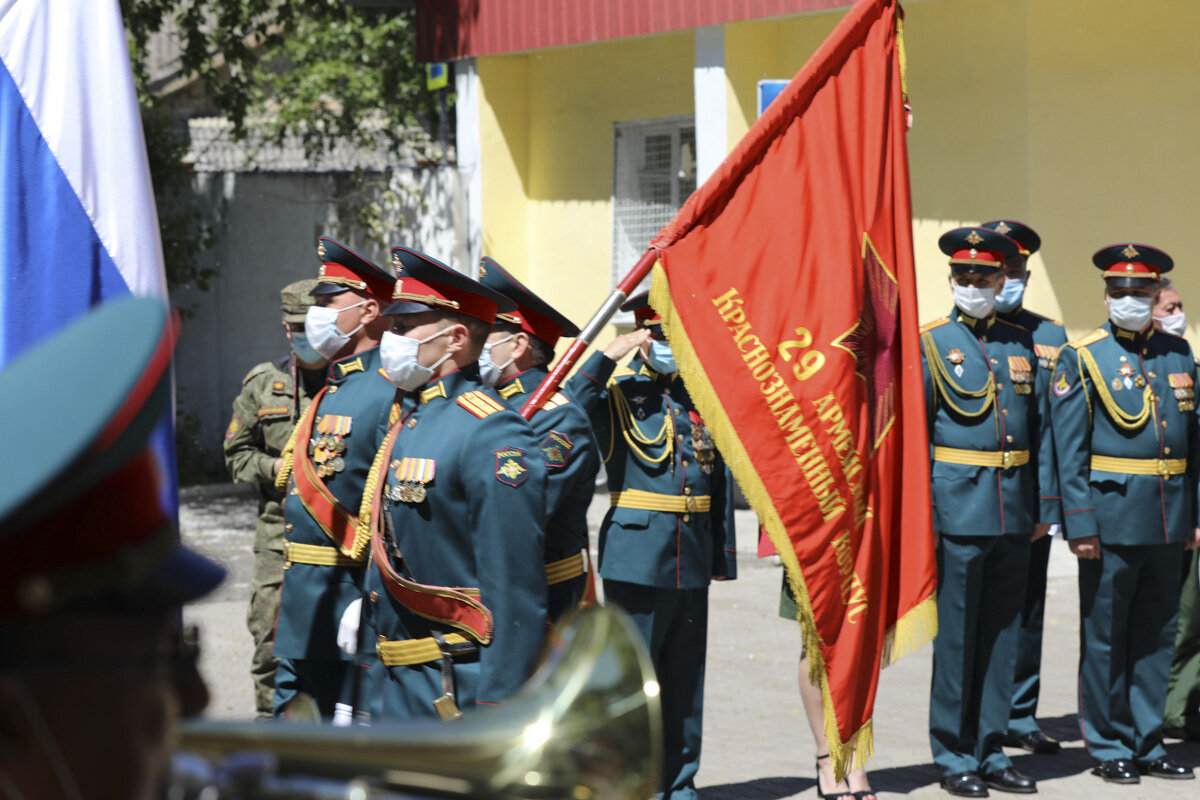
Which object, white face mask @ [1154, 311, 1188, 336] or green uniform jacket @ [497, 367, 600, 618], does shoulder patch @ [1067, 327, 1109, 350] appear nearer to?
white face mask @ [1154, 311, 1188, 336]

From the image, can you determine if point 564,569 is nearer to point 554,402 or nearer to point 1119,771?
point 554,402

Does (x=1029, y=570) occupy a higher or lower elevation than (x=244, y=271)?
lower

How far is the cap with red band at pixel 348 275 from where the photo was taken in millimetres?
5586

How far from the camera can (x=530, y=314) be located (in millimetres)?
5191

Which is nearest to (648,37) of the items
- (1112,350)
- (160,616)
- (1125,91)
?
(1125,91)

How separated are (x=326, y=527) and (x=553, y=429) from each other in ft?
3.30

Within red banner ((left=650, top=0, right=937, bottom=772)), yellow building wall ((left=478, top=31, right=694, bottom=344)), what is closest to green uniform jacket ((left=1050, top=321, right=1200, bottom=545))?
red banner ((left=650, top=0, right=937, bottom=772))

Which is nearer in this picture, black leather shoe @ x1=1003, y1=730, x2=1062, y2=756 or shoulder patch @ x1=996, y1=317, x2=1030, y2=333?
shoulder patch @ x1=996, y1=317, x2=1030, y2=333

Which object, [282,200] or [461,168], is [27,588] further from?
[282,200]

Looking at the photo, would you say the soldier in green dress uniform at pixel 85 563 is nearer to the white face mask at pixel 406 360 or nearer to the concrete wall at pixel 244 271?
the white face mask at pixel 406 360

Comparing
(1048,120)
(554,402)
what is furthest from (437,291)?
(1048,120)

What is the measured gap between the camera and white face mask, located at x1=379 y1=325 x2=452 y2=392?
4059 mm

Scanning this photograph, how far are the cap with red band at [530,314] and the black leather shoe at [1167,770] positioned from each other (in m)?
3.02

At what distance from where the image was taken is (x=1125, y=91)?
10.6 meters
